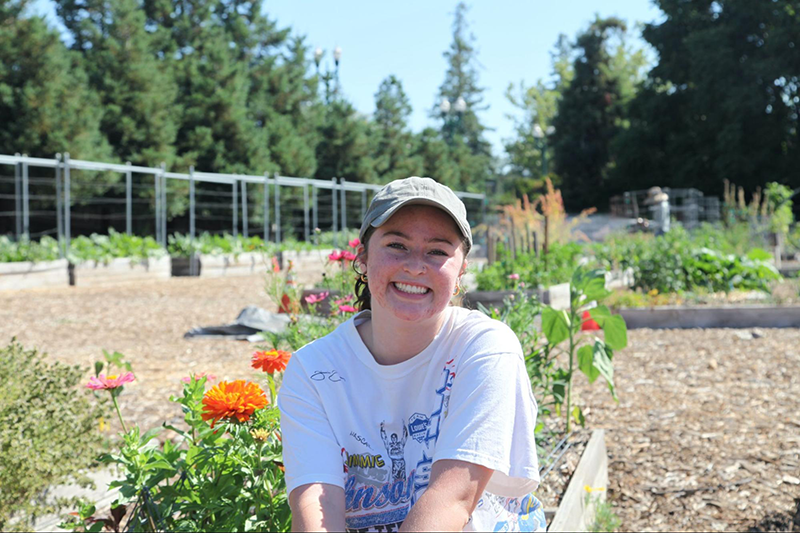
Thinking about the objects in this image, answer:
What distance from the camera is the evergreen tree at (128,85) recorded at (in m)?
21.0

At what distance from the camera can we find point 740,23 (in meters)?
26.8

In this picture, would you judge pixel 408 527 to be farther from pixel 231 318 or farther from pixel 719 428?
pixel 231 318

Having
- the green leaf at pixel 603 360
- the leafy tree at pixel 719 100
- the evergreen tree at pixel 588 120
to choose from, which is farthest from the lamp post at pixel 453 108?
the green leaf at pixel 603 360

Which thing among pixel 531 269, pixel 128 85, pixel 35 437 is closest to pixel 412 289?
pixel 35 437

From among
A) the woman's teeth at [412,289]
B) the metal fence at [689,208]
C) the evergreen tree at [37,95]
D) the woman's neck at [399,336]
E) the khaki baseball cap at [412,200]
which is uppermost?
the evergreen tree at [37,95]

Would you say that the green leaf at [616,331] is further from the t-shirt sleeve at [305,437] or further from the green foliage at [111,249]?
the green foliage at [111,249]

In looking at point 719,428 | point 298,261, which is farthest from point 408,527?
point 298,261

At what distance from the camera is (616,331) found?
10.3 ft

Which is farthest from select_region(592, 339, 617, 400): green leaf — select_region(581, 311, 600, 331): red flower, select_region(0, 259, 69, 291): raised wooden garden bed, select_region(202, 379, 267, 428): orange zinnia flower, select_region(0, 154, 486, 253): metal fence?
select_region(0, 154, 486, 253): metal fence

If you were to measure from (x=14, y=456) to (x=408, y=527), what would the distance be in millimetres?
1398

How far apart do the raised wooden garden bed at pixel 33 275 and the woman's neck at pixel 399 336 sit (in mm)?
10290

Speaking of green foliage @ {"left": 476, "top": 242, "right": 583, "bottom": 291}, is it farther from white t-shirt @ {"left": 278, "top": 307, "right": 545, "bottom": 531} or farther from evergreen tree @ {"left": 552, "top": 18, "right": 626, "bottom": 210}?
evergreen tree @ {"left": 552, "top": 18, "right": 626, "bottom": 210}

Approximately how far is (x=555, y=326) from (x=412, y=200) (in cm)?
197

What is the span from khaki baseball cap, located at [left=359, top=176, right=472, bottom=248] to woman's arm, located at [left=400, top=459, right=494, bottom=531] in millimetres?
474
